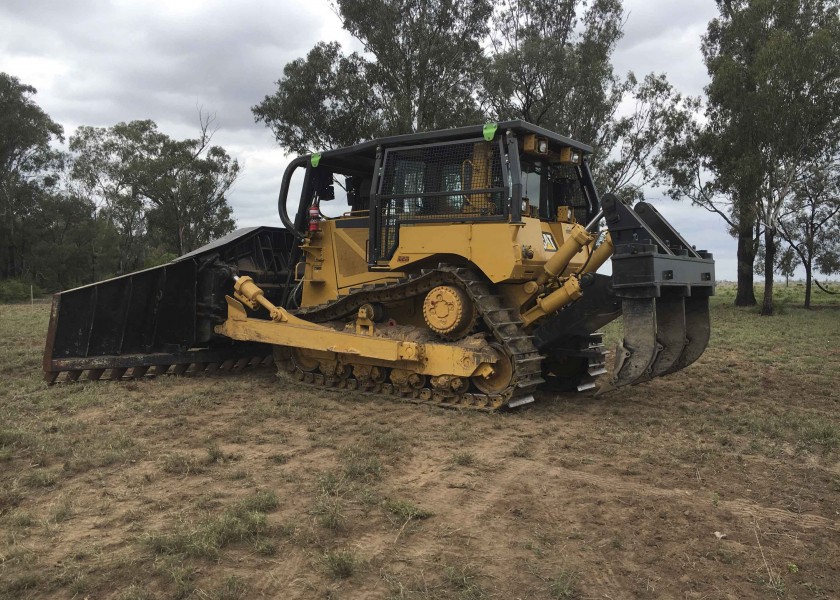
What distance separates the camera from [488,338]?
6.66 metres

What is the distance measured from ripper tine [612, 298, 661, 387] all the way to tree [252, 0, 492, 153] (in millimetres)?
20412

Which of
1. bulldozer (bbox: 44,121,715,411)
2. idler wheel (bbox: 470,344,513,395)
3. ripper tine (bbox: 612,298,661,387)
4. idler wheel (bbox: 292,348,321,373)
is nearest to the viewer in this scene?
ripper tine (bbox: 612,298,661,387)

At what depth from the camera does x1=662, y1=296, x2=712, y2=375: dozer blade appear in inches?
259

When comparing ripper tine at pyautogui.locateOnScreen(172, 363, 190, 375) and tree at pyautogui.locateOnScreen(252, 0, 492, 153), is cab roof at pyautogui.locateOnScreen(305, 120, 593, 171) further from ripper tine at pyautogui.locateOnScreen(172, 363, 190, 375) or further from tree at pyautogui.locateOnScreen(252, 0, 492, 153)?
tree at pyautogui.locateOnScreen(252, 0, 492, 153)

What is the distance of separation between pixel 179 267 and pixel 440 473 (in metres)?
5.38

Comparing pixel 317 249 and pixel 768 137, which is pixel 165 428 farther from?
pixel 768 137

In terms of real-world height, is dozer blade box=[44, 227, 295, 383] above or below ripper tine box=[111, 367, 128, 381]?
above

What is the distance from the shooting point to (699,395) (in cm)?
738

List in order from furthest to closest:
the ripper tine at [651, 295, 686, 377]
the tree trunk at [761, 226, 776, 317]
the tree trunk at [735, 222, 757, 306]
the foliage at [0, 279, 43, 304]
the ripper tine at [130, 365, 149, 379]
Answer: the foliage at [0, 279, 43, 304]
the tree trunk at [735, 222, 757, 306]
the tree trunk at [761, 226, 776, 317]
the ripper tine at [130, 365, 149, 379]
the ripper tine at [651, 295, 686, 377]

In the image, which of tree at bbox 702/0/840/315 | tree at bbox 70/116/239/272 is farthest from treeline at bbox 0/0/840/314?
tree at bbox 70/116/239/272

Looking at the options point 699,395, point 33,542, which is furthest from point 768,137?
point 33,542

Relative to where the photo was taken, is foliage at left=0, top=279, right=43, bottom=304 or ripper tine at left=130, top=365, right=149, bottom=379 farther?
foliage at left=0, top=279, right=43, bottom=304

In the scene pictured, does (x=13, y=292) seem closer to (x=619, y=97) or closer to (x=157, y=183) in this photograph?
(x=157, y=183)

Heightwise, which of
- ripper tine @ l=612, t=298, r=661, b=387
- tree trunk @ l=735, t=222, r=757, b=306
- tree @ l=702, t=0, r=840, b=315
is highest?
tree @ l=702, t=0, r=840, b=315
